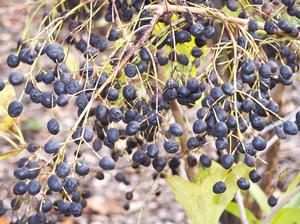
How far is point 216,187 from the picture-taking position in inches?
49.9

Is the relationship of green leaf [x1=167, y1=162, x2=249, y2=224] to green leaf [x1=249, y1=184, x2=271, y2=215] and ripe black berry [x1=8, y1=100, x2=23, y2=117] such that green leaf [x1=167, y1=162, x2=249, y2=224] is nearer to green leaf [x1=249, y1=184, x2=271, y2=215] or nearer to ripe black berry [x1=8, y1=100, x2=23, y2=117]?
green leaf [x1=249, y1=184, x2=271, y2=215]

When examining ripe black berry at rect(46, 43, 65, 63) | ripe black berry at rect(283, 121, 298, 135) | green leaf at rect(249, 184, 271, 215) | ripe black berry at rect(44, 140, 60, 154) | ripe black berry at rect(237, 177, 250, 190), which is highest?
ripe black berry at rect(46, 43, 65, 63)

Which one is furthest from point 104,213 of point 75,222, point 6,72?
point 6,72

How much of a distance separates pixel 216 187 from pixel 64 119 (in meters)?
2.71

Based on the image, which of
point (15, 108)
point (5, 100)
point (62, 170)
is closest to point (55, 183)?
point (62, 170)

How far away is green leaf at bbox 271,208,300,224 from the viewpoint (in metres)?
1.48

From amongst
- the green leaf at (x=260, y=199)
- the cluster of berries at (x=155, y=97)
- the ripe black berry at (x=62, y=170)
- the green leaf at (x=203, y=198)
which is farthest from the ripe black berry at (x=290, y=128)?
the green leaf at (x=260, y=199)

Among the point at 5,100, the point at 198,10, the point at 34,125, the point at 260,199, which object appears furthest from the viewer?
the point at 34,125

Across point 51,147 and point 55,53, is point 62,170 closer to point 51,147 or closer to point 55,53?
point 51,147

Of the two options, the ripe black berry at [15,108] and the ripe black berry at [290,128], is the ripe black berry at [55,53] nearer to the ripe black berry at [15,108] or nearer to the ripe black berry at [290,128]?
the ripe black berry at [15,108]

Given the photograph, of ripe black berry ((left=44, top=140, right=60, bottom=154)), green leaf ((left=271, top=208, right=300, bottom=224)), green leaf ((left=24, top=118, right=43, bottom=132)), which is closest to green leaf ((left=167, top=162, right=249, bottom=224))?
green leaf ((left=271, top=208, right=300, bottom=224))

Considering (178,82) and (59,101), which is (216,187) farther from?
(59,101)

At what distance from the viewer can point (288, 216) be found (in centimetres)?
150

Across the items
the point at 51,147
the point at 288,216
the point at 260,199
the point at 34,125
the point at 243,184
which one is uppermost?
the point at 51,147
